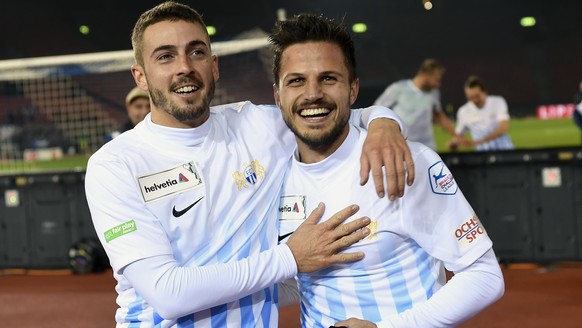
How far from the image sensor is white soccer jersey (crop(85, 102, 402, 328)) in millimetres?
2422

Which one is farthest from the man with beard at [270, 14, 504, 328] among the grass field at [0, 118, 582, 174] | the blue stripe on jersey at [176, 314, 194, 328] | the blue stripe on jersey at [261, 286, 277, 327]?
the grass field at [0, 118, 582, 174]

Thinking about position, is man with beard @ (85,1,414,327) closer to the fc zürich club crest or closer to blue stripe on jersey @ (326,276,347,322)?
the fc zürich club crest

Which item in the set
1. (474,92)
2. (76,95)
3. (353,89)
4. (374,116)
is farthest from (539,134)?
(353,89)

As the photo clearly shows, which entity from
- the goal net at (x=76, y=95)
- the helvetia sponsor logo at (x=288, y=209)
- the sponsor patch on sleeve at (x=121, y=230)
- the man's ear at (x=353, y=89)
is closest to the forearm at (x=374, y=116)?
the man's ear at (x=353, y=89)

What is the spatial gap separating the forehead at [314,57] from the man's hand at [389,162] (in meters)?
0.26

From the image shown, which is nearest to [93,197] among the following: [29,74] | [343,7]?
[29,74]

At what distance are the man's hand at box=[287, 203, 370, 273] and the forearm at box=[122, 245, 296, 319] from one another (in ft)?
0.14

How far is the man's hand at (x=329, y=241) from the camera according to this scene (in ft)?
7.80

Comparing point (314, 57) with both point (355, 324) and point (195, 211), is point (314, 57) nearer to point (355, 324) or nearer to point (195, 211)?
point (195, 211)

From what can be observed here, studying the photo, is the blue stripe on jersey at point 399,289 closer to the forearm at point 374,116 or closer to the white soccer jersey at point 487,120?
the forearm at point 374,116

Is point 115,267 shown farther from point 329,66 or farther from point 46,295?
point 46,295

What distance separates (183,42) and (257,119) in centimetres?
45

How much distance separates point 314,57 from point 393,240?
0.62 meters

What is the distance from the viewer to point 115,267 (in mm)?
2445
